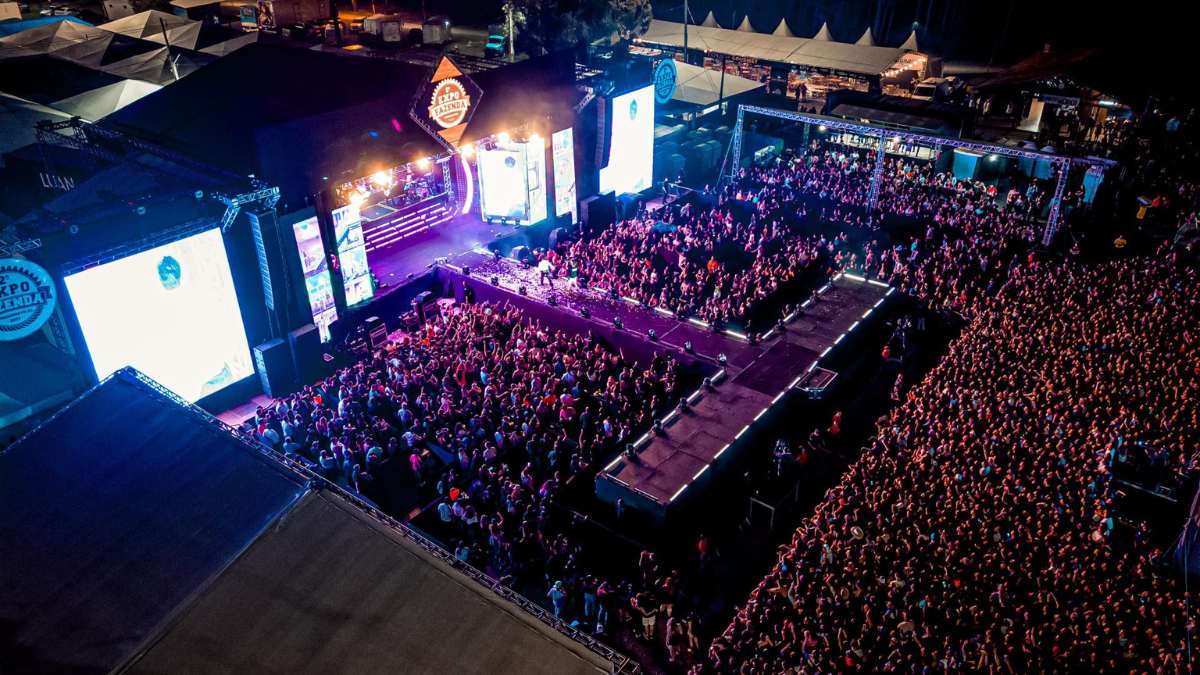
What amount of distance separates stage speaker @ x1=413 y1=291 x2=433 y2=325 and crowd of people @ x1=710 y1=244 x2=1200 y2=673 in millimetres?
12091

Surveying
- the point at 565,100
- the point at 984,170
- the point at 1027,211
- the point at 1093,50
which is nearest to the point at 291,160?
the point at 565,100

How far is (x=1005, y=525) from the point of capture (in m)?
11.9

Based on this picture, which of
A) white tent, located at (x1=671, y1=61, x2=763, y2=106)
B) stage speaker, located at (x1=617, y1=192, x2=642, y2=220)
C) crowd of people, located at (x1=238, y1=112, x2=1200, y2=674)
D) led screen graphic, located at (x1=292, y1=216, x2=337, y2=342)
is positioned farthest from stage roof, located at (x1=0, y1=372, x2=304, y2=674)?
white tent, located at (x1=671, y1=61, x2=763, y2=106)

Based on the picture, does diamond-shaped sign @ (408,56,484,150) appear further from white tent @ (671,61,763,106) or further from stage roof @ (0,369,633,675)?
white tent @ (671,61,763,106)

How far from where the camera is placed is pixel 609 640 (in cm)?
1149

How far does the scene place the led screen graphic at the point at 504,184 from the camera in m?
25.2

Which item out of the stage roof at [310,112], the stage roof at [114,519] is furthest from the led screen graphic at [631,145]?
the stage roof at [114,519]

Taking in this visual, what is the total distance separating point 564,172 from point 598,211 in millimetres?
1814

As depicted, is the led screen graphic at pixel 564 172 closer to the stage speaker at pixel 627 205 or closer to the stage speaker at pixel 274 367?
the stage speaker at pixel 627 205

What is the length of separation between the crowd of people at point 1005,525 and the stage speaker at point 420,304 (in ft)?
39.7

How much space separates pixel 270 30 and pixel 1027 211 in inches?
1498

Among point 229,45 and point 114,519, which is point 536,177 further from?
point 114,519

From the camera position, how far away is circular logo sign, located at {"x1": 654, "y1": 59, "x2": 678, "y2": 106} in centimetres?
2878

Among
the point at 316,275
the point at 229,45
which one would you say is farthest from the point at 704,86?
the point at 316,275
